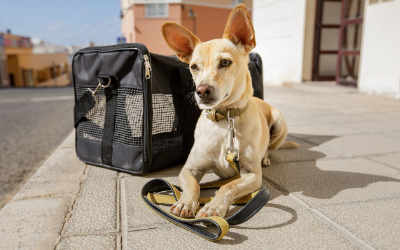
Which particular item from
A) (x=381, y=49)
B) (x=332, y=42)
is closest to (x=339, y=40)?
(x=332, y=42)

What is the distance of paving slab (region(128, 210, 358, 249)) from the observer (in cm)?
135

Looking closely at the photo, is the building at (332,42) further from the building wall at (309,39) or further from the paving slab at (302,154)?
the paving slab at (302,154)

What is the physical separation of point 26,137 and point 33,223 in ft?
18.1

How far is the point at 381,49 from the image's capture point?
6555 millimetres

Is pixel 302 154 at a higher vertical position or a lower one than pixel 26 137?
higher

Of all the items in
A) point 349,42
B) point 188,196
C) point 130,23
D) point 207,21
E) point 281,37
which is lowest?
point 188,196

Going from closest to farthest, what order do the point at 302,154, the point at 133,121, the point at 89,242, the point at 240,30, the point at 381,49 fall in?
the point at 89,242, the point at 240,30, the point at 133,121, the point at 302,154, the point at 381,49

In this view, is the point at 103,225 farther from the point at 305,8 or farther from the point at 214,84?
the point at 305,8

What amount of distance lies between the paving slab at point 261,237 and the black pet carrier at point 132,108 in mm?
818

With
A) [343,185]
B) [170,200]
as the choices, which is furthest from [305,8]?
[170,200]

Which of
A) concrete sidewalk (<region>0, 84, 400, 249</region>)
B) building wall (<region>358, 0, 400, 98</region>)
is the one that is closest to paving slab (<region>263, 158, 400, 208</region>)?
concrete sidewalk (<region>0, 84, 400, 249</region>)

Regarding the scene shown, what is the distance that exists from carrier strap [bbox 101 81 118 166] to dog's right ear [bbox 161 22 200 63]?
572 mm

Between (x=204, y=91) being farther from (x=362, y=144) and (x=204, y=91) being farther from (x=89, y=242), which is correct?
(x=362, y=144)

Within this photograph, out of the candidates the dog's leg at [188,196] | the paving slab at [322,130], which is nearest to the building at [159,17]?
the paving slab at [322,130]
